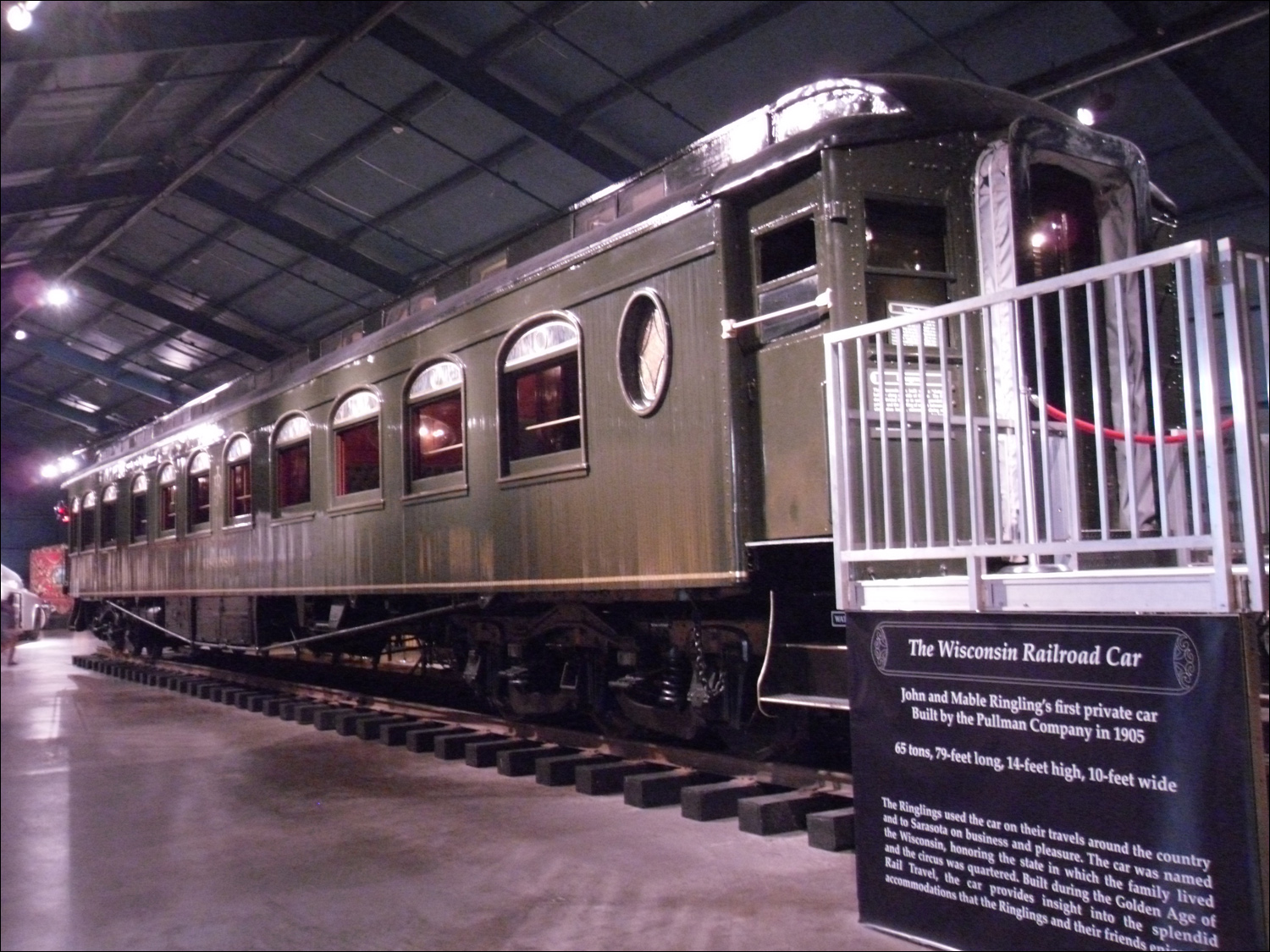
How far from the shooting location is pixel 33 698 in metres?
12.2

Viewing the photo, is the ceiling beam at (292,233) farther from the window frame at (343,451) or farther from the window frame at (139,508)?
the window frame at (343,451)

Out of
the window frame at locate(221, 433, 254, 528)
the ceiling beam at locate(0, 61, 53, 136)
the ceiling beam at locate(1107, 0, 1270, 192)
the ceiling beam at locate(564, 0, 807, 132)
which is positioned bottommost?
the window frame at locate(221, 433, 254, 528)

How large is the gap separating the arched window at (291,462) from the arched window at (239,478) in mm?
844

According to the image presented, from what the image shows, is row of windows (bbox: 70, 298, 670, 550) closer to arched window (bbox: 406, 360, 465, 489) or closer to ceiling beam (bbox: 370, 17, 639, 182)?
arched window (bbox: 406, 360, 465, 489)

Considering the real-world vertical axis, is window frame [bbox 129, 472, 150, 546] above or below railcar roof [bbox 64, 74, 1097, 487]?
below

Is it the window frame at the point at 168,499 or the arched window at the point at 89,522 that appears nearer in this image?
the window frame at the point at 168,499

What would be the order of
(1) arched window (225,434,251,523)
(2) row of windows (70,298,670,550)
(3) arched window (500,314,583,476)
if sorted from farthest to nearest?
(1) arched window (225,434,251,523)
(3) arched window (500,314,583,476)
(2) row of windows (70,298,670,550)

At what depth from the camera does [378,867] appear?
473 cm

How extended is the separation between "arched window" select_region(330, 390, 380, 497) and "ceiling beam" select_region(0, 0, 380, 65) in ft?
14.4

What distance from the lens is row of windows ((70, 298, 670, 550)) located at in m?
6.17

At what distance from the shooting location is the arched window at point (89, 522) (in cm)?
1839

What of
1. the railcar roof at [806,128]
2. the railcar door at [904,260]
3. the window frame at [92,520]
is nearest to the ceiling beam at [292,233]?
the window frame at [92,520]

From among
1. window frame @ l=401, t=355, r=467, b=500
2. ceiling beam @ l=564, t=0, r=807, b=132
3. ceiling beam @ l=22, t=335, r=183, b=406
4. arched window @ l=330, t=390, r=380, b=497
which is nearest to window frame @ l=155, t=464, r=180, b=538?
arched window @ l=330, t=390, r=380, b=497

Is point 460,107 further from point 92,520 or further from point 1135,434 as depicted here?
point 1135,434
